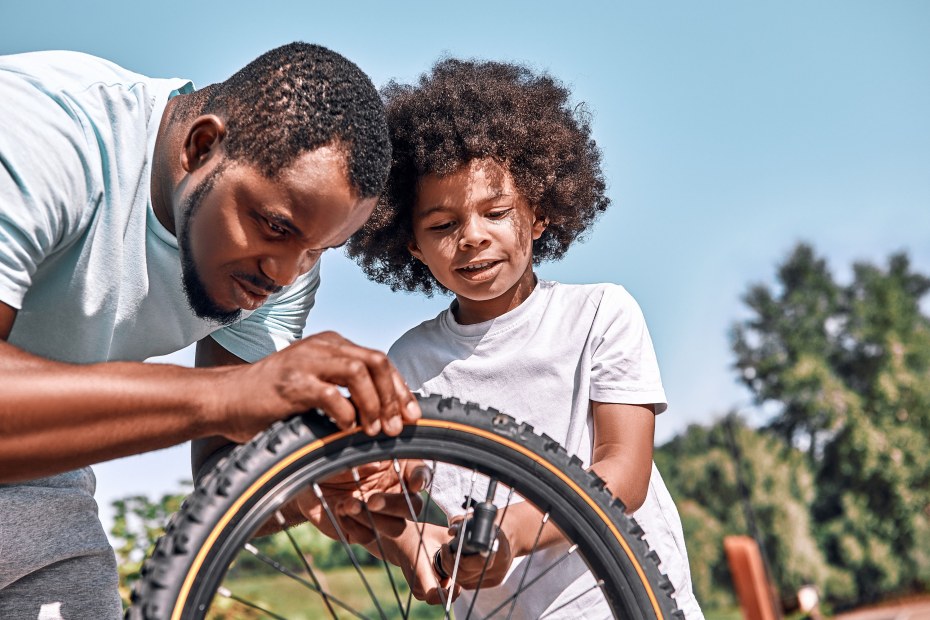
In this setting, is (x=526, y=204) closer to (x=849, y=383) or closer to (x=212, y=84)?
(x=212, y=84)

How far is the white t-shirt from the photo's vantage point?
75.4 inches

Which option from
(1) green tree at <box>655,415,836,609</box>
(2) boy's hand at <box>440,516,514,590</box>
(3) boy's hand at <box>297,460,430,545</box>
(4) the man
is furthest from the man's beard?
(1) green tree at <box>655,415,836,609</box>

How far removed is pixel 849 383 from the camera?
29781 millimetres

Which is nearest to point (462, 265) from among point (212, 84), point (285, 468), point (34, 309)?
point (212, 84)

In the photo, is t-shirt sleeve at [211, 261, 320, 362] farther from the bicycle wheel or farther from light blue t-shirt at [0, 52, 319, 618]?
the bicycle wheel

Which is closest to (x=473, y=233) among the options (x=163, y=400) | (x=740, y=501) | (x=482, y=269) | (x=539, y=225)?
(x=482, y=269)

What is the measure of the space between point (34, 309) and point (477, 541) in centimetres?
100

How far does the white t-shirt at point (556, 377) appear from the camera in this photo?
1.91 m

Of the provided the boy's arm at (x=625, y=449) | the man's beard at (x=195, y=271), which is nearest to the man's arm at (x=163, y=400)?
the man's beard at (x=195, y=271)

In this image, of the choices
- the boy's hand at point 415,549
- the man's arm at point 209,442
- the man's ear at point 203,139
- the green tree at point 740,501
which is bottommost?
the boy's hand at point 415,549

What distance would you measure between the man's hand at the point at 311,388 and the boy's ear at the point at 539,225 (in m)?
1.29

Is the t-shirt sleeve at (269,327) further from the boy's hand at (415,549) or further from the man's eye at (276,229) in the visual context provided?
the boy's hand at (415,549)

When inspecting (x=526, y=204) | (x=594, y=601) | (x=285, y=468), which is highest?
(x=526, y=204)

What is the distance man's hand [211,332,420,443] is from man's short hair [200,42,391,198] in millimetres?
575
